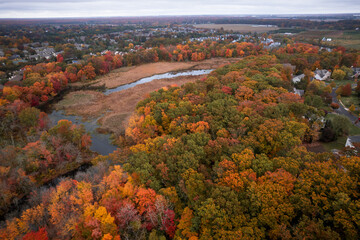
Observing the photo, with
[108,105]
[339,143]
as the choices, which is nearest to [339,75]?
[339,143]

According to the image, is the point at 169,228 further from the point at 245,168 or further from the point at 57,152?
the point at 57,152

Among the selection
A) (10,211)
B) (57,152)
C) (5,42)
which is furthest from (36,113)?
(5,42)

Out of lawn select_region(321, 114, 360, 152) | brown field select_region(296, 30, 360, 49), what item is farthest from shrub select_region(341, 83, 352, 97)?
brown field select_region(296, 30, 360, 49)

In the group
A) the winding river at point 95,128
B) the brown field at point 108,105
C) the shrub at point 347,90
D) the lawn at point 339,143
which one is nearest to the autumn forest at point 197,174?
the lawn at point 339,143

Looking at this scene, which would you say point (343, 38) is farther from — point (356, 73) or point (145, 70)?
point (145, 70)

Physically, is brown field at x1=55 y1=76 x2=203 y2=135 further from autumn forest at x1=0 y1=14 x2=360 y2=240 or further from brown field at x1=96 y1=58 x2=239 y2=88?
brown field at x1=96 y1=58 x2=239 y2=88

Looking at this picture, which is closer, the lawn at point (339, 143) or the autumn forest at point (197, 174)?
the autumn forest at point (197, 174)

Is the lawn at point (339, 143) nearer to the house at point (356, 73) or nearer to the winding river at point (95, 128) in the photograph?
the winding river at point (95, 128)
